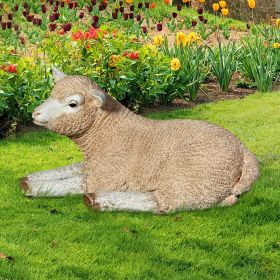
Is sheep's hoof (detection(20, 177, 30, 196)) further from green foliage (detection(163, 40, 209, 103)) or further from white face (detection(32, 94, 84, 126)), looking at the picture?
green foliage (detection(163, 40, 209, 103))

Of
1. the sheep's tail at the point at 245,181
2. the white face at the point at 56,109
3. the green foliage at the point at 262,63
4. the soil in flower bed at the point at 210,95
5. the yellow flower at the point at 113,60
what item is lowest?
the soil in flower bed at the point at 210,95

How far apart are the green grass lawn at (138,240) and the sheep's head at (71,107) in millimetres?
682

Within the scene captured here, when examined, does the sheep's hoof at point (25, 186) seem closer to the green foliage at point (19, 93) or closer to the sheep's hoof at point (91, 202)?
the sheep's hoof at point (91, 202)

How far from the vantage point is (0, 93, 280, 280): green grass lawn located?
517 centimetres

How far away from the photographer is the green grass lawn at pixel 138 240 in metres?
5.17

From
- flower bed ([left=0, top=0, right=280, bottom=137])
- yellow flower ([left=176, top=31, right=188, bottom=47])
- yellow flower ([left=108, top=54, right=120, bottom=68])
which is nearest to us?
flower bed ([left=0, top=0, right=280, bottom=137])

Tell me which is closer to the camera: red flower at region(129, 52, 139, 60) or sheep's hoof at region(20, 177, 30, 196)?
sheep's hoof at region(20, 177, 30, 196)

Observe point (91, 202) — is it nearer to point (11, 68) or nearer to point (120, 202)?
point (120, 202)

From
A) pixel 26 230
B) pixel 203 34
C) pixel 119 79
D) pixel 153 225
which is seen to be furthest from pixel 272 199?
pixel 203 34

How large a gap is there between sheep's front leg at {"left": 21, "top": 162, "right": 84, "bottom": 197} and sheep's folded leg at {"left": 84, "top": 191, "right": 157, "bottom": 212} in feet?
1.61

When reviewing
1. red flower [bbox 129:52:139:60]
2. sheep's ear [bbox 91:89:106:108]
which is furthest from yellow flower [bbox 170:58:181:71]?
sheep's ear [bbox 91:89:106:108]

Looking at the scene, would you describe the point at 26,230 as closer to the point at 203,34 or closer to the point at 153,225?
the point at 153,225

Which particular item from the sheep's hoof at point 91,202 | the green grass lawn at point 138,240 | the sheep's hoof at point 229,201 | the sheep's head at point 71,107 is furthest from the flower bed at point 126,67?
the sheep's hoof at point 229,201

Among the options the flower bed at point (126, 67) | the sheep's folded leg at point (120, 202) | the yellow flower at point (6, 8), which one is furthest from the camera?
the yellow flower at point (6, 8)
